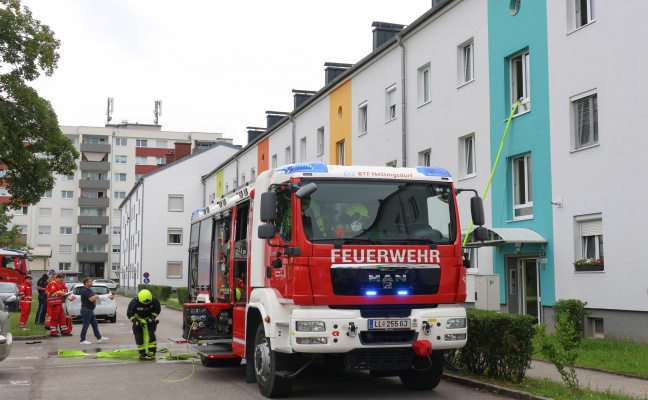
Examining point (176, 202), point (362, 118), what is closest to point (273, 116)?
point (362, 118)

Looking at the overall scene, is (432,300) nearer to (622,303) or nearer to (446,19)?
(622,303)

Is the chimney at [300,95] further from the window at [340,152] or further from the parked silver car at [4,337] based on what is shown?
the parked silver car at [4,337]

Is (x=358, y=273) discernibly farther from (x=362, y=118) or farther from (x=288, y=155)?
(x=288, y=155)

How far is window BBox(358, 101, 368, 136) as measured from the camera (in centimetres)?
2986

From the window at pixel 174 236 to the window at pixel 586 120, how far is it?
4647 centimetres

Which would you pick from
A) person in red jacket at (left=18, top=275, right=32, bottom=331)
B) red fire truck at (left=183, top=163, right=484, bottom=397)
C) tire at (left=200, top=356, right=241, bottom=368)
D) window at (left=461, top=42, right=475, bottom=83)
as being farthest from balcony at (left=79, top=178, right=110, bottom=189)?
red fire truck at (left=183, top=163, right=484, bottom=397)

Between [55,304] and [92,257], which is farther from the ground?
[92,257]

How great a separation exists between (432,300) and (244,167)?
3937 centimetres

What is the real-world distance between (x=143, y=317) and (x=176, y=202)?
47355mm

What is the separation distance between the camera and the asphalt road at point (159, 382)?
998 cm

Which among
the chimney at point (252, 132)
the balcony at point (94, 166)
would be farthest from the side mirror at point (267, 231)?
the balcony at point (94, 166)

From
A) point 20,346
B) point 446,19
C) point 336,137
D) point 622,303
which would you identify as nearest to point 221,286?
point 20,346

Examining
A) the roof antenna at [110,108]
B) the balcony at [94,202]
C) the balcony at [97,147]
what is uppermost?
the roof antenna at [110,108]

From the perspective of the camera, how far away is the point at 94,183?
304ft
